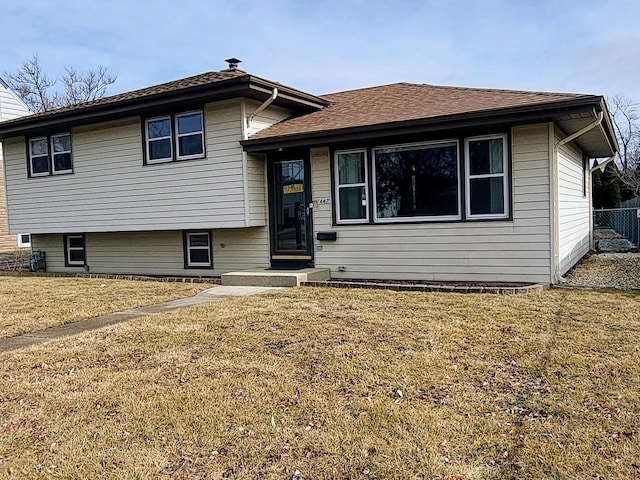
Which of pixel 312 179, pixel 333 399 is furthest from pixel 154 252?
pixel 333 399

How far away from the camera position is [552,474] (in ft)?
8.89

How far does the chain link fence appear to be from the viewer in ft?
53.8

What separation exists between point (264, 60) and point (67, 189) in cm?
1045

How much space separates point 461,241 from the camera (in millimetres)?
8938

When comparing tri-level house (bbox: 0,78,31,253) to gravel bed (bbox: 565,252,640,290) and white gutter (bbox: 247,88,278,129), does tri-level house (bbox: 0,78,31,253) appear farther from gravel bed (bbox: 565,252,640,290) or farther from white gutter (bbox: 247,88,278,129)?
gravel bed (bbox: 565,252,640,290)

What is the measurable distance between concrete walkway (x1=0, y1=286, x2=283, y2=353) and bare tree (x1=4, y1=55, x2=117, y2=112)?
27.6 meters

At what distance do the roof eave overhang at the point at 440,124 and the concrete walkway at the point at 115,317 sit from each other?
9.18ft

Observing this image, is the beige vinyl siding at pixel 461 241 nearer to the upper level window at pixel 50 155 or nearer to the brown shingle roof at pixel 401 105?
the brown shingle roof at pixel 401 105

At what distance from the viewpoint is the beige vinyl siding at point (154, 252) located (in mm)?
11062

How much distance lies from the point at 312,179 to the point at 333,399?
6867 millimetres

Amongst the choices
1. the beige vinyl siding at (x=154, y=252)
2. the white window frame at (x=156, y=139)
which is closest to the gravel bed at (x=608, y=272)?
the beige vinyl siding at (x=154, y=252)

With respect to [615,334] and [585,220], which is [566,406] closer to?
[615,334]

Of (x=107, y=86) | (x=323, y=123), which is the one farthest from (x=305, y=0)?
(x=107, y=86)

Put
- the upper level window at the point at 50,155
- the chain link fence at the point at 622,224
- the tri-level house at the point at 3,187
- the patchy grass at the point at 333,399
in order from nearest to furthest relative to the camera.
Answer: the patchy grass at the point at 333,399, the upper level window at the point at 50,155, the chain link fence at the point at 622,224, the tri-level house at the point at 3,187
